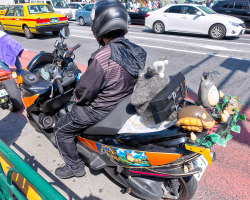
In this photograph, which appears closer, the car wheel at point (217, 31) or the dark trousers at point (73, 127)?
the dark trousers at point (73, 127)

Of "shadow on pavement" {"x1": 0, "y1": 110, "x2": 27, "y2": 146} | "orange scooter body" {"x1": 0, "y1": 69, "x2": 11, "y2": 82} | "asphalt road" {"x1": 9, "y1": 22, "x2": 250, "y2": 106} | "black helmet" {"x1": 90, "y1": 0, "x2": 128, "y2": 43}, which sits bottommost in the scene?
"asphalt road" {"x1": 9, "y1": 22, "x2": 250, "y2": 106}

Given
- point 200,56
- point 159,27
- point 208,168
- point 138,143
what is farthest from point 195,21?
point 138,143

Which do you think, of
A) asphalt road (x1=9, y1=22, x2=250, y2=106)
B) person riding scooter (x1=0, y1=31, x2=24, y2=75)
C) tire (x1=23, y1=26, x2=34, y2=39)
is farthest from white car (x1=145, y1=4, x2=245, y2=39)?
person riding scooter (x1=0, y1=31, x2=24, y2=75)

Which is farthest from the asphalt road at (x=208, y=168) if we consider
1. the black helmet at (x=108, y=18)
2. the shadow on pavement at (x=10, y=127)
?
the black helmet at (x=108, y=18)

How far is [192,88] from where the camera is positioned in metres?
4.81

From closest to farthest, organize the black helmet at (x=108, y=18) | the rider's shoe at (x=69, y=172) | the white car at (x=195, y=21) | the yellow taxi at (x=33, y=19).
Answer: the black helmet at (x=108, y=18)
the rider's shoe at (x=69, y=172)
the white car at (x=195, y=21)
the yellow taxi at (x=33, y=19)

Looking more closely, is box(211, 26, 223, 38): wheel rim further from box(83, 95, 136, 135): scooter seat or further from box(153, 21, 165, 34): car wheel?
box(83, 95, 136, 135): scooter seat

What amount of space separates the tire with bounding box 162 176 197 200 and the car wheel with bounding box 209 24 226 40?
30.6 feet

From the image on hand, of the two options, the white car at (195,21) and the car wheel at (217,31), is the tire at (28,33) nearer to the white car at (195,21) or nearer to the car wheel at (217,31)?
the white car at (195,21)

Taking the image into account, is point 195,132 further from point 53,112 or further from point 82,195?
point 53,112

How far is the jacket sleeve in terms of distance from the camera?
1.79 metres

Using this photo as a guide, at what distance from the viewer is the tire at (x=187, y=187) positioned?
210 cm

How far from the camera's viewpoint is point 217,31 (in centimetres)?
1000

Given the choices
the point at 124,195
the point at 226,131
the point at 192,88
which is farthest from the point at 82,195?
the point at 192,88
